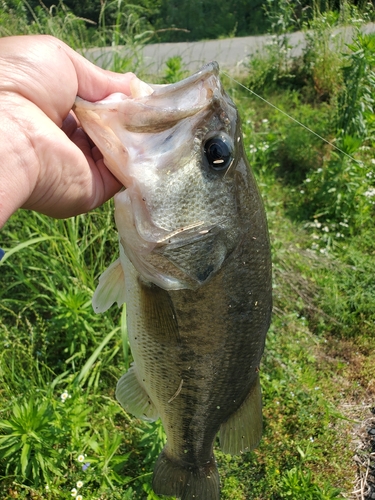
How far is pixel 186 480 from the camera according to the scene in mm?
1882

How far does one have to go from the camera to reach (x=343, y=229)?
4625 mm

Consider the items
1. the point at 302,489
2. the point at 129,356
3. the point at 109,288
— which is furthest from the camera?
the point at 129,356

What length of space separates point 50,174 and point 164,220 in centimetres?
42

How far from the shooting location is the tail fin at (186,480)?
74.1 inches

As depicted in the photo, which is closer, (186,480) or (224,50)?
(186,480)

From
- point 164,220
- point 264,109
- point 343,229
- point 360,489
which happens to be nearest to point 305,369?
point 360,489

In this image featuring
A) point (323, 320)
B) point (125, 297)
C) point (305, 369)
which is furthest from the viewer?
point (323, 320)

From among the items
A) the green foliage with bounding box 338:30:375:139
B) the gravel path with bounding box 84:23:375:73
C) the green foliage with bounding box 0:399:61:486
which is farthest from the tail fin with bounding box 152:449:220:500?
the gravel path with bounding box 84:23:375:73

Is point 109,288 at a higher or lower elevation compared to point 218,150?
lower

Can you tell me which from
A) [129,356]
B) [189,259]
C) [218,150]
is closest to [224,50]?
[129,356]

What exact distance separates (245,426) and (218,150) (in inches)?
44.2

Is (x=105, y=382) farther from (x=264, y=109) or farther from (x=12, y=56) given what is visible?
(x=264, y=109)

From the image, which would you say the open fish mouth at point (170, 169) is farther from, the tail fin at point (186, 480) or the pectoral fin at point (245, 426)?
the tail fin at point (186, 480)

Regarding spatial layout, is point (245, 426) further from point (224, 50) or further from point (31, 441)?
point (224, 50)
